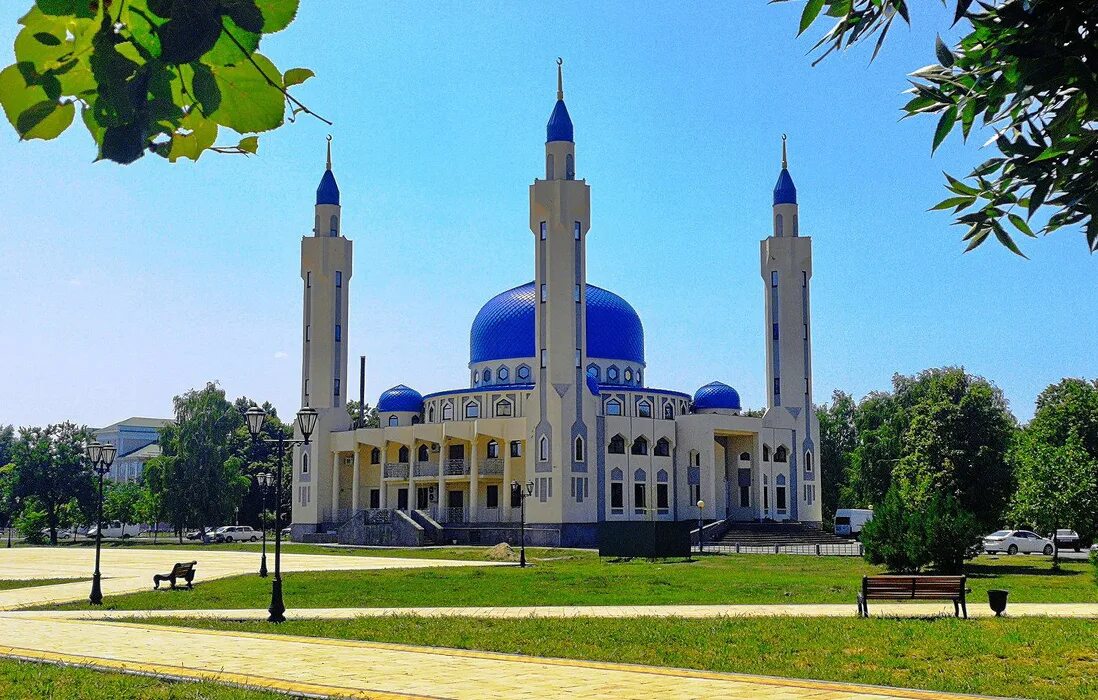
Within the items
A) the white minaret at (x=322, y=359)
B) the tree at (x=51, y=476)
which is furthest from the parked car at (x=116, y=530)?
the white minaret at (x=322, y=359)

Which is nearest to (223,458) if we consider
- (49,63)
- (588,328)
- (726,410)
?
(588,328)

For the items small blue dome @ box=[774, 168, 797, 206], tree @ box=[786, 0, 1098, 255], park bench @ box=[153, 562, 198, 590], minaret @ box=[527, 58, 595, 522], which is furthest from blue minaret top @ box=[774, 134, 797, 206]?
tree @ box=[786, 0, 1098, 255]

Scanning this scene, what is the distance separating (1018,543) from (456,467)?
98.5ft

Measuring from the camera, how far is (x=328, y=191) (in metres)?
72.8

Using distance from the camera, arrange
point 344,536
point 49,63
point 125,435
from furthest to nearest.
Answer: point 125,435 → point 344,536 → point 49,63

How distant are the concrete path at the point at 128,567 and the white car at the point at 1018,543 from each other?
23313 mm

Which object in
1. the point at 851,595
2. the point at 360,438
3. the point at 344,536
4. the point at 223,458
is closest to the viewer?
the point at 851,595

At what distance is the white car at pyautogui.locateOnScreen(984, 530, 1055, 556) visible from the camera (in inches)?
1922

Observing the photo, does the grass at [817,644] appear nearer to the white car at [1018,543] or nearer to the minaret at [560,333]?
the white car at [1018,543]

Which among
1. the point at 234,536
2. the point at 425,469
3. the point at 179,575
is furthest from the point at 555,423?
the point at 179,575

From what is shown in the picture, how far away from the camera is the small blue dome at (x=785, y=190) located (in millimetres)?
67000

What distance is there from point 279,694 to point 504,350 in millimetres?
57576

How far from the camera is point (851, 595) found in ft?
75.5

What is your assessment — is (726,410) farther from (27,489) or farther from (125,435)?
(125,435)
